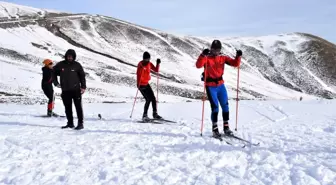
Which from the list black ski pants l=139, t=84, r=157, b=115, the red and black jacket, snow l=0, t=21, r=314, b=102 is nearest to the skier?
black ski pants l=139, t=84, r=157, b=115

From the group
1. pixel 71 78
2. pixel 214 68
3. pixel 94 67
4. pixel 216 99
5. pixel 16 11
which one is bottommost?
pixel 216 99

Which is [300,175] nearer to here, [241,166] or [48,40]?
[241,166]

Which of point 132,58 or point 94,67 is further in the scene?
point 132,58

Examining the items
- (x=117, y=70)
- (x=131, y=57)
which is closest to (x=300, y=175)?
(x=117, y=70)

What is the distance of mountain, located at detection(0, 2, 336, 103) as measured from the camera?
46156 millimetres

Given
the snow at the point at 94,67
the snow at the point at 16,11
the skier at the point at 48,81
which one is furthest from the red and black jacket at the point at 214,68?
the snow at the point at 16,11

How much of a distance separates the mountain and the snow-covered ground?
23.1 metres

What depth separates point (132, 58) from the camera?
68.3m

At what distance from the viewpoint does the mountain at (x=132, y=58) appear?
46156 millimetres

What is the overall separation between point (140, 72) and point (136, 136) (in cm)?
→ 441

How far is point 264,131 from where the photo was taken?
445 inches

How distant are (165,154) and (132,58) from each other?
61110 millimetres

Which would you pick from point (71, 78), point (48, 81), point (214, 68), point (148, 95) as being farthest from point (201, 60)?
point (48, 81)

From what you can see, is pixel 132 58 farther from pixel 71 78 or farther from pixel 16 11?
pixel 71 78
